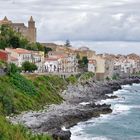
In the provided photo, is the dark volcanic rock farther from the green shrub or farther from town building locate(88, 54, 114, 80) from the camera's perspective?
town building locate(88, 54, 114, 80)

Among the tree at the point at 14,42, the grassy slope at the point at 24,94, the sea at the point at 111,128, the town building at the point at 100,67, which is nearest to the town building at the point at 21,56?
the tree at the point at 14,42

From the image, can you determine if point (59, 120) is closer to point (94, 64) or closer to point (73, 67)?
point (73, 67)

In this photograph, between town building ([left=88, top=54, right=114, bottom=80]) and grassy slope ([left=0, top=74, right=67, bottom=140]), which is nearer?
grassy slope ([left=0, top=74, right=67, bottom=140])

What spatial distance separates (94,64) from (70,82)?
4553 centimetres

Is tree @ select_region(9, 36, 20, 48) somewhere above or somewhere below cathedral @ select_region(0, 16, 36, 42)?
below

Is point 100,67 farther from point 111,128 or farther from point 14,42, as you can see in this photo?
point 111,128

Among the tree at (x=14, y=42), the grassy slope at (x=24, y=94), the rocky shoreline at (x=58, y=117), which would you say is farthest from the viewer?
the tree at (x=14, y=42)

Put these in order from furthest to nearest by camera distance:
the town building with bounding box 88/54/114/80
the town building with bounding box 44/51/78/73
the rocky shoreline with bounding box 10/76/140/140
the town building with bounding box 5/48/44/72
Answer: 1. the town building with bounding box 88/54/114/80
2. the town building with bounding box 44/51/78/73
3. the town building with bounding box 5/48/44/72
4. the rocky shoreline with bounding box 10/76/140/140

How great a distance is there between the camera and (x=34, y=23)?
491ft

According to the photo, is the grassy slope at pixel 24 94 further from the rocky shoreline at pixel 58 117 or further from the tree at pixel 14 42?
the tree at pixel 14 42

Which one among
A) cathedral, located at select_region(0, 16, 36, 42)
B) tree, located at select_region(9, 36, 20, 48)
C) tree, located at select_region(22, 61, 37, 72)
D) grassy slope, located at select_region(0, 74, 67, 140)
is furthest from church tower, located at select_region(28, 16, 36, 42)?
grassy slope, located at select_region(0, 74, 67, 140)

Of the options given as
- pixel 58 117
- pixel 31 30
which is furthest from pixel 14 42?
pixel 58 117

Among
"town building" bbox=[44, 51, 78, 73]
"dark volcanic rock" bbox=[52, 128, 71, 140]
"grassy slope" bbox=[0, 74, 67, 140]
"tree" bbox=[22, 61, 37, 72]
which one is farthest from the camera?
"town building" bbox=[44, 51, 78, 73]

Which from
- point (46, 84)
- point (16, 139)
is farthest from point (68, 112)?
point (16, 139)
